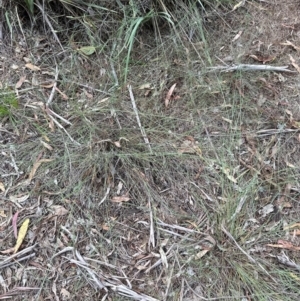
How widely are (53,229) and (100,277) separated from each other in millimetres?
252

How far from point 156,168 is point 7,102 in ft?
2.23

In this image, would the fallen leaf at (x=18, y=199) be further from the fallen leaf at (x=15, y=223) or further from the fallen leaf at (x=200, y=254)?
the fallen leaf at (x=200, y=254)

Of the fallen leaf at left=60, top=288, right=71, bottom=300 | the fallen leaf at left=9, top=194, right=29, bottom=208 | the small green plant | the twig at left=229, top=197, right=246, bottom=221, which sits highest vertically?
the small green plant

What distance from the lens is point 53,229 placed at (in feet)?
4.92

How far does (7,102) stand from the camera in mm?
1670

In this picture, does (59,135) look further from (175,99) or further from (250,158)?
(250,158)

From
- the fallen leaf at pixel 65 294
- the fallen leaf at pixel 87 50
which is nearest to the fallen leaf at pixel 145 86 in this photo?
the fallen leaf at pixel 87 50

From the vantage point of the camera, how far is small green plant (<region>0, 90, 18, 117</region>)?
65.0 inches

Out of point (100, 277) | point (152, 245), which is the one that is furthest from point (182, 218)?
point (100, 277)

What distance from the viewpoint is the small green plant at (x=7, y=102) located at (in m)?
1.65

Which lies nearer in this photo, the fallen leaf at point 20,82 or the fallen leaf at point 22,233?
the fallen leaf at point 22,233

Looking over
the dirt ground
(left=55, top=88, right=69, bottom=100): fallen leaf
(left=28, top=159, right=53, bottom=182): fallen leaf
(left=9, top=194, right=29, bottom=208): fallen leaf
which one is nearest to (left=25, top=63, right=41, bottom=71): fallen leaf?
the dirt ground

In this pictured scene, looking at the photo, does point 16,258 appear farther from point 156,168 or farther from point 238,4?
point 238,4

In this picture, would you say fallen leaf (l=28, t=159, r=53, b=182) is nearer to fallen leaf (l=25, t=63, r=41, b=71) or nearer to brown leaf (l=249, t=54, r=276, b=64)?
fallen leaf (l=25, t=63, r=41, b=71)
